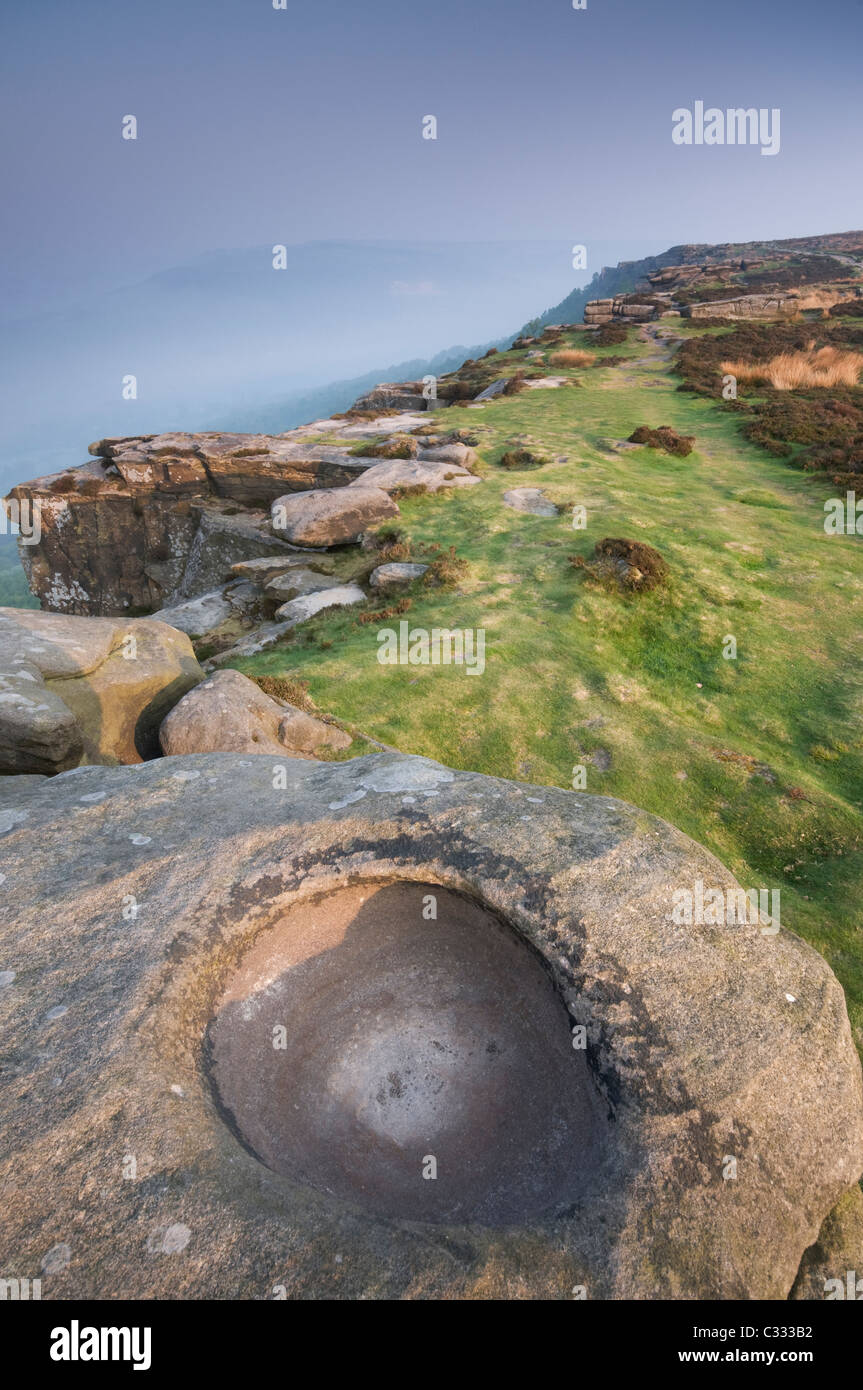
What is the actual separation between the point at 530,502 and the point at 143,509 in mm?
16334

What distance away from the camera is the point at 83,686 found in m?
9.75

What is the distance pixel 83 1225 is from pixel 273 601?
15.5 meters

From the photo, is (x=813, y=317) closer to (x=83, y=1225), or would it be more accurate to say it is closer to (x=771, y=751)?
(x=771, y=751)

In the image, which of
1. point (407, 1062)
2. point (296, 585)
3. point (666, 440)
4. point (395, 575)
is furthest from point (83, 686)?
point (666, 440)

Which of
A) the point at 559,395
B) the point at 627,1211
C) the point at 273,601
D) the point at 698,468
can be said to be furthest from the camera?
the point at 559,395

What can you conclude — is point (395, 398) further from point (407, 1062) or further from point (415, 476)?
point (407, 1062)

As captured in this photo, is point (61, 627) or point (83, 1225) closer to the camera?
point (83, 1225)

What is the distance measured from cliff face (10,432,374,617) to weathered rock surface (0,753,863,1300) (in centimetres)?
2147

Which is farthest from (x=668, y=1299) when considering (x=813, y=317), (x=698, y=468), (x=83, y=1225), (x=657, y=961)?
(x=813, y=317)

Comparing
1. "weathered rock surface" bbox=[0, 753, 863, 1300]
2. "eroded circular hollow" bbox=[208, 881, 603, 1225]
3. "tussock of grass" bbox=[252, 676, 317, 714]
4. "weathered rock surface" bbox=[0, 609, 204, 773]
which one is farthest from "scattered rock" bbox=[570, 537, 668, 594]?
"eroded circular hollow" bbox=[208, 881, 603, 1225]

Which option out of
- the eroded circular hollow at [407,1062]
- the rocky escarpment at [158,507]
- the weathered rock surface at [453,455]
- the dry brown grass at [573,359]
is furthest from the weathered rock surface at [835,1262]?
the dry brown grass at [573,359]

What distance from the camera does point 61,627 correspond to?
10.6 metres

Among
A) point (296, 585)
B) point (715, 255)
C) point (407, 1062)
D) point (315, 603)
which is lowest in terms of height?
point (407, 1062)

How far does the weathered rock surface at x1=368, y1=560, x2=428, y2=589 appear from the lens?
15617mm
